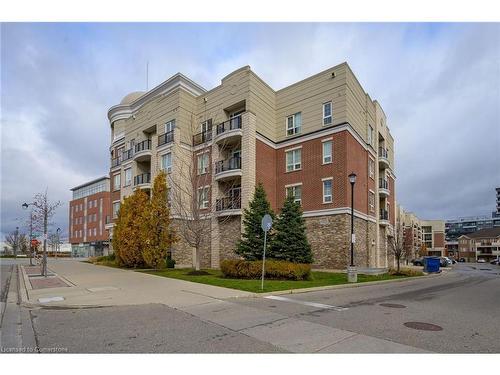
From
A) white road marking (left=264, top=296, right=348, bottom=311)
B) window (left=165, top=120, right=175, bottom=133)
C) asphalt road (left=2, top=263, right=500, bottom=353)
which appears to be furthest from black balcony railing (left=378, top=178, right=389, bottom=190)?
white road marking (left=264, top=296, right=348, bottom=311)

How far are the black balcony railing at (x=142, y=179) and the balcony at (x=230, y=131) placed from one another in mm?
9643

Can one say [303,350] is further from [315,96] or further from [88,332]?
[315,96]

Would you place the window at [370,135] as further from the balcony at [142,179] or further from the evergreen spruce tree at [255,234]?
the balcony at [142,179]

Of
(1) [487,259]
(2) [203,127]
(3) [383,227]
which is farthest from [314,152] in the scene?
(1) [487,259]

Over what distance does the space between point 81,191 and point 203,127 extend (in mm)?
72635


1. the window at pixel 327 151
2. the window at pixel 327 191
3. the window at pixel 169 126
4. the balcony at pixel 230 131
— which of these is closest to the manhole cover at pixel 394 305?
the window at pixel 327 191

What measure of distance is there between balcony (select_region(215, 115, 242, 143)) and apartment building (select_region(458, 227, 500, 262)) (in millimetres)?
116118

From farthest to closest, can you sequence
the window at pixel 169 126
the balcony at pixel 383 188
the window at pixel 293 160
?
the balcony at pixel 383 188 → the window at pixel 169 126 → the window at pixel 293 160

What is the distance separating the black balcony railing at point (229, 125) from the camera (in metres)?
28.4

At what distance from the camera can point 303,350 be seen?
20.4 feet

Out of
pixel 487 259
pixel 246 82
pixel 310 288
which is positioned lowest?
pixel 487 259

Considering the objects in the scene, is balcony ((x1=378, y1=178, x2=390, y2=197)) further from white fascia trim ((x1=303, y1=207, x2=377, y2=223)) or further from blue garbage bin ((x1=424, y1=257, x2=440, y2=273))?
blue garbage bin ((x1=424, y1=257, x2=440, y2=273))

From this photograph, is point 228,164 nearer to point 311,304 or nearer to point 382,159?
point 382,159

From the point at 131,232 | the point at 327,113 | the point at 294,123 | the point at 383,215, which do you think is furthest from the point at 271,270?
the point at 383,215
